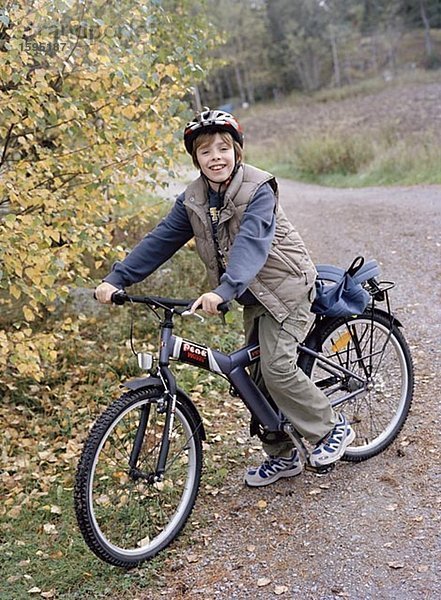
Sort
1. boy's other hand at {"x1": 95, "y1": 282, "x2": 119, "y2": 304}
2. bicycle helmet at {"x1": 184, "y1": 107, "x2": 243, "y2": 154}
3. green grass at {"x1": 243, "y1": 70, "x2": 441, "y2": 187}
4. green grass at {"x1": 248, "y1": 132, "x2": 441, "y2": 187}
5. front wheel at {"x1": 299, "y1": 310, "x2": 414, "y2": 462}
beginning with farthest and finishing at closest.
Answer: green grass at {"x1": 243, "y1": 70, "x2": 441, "y2": 187}
green grass at {"x1": 248, "y1": 132, "x2": 441, "y2": 187}
front wheel at {"x1": 299, "y1": 310, "x2": 414, "y2": 462}
boy's other hand at {"x1": 95, "y1": 282, "x2": 119, "y2": 304}
bicycle helmet at {"x1": 184, "y1": 107, "x2": 243, "y2": 154}

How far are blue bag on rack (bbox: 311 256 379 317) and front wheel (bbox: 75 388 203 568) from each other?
87 centimetres

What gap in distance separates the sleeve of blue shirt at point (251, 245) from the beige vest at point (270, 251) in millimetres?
55

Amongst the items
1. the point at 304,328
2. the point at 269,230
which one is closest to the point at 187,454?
the point at 304,328

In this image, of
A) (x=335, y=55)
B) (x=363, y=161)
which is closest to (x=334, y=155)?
(x=363, y=161)

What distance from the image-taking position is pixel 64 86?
4.71 meters

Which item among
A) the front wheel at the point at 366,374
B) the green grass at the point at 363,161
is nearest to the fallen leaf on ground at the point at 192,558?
the front wheel at the point at 366,374

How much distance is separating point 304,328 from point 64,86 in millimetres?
2408

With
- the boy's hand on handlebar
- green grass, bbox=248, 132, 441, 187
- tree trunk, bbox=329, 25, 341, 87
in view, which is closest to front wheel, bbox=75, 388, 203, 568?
the boy's hand on handlebar

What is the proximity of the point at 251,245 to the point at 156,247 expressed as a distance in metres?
0.62

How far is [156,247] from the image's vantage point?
11.7 feet

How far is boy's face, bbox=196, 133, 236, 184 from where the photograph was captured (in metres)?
3.26

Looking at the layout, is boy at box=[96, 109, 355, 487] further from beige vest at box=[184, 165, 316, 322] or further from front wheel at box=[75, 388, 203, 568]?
front wheel at box=[75, 388, 203, 568]

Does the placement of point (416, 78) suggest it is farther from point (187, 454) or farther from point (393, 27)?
point (187, 454)

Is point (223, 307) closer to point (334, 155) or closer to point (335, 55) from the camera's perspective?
point (334, 155)
